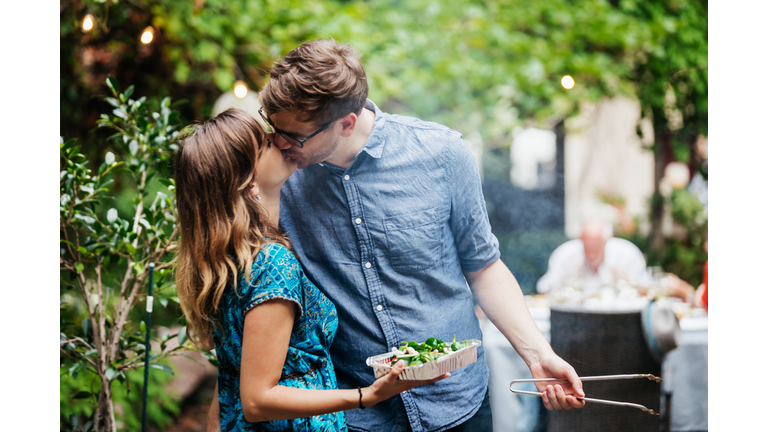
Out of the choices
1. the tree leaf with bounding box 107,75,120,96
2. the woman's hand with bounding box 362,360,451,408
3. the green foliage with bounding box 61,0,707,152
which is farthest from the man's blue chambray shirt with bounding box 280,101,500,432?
the green foliage with bounding box 61,0,707,152

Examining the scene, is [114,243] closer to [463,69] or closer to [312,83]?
[312,83]

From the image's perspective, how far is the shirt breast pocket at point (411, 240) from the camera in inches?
52.8

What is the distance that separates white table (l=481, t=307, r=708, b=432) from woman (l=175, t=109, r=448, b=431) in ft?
5.36

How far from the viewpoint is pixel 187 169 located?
1.14 metres

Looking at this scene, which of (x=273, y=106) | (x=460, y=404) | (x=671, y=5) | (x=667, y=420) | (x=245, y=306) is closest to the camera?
(x=245, y=306)

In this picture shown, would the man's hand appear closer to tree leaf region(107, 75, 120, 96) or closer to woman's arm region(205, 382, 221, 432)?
woman's arm region(205, 382, 221, 432)

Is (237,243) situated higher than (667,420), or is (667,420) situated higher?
(237,243)

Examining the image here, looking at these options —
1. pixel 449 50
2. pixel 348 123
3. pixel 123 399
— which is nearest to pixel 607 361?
pixel 348 123

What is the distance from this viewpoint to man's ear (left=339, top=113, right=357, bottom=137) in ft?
4.23
